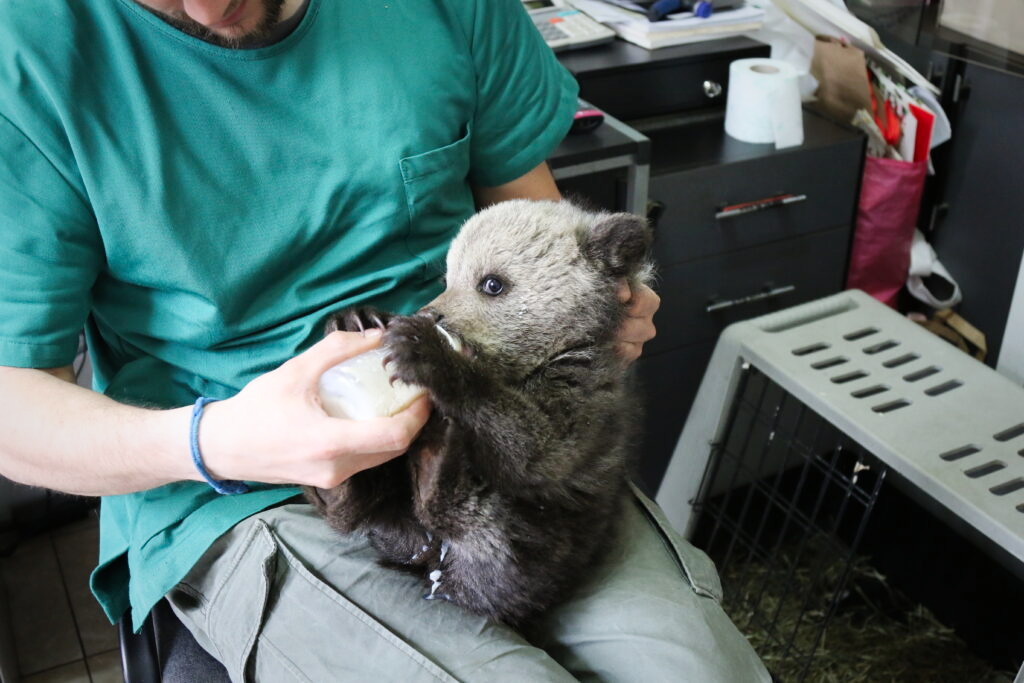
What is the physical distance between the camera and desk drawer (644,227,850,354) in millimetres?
2197

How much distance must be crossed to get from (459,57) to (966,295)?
5.59ft

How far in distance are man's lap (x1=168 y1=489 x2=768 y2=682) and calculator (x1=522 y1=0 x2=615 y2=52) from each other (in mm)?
1323

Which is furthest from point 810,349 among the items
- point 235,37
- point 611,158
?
point 235,37

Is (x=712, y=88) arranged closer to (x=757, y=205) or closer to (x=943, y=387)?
(x=757, y=205)

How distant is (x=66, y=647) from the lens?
88.4 inches

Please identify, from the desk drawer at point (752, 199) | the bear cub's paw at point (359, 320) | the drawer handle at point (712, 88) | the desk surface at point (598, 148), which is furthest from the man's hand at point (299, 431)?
the drawer handle at point (712, 88)

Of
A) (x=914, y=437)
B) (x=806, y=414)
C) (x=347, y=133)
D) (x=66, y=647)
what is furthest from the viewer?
(x=806, y=414)

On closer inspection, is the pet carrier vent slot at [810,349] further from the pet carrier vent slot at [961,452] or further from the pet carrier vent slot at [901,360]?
the pet carrier vent slot at [961,452]

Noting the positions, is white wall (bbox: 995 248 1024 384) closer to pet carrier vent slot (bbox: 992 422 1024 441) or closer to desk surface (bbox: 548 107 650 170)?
pet carrier vent slot (bbox: 992 422 1024 441)

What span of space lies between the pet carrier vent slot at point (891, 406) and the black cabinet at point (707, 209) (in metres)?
0.53

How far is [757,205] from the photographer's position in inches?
85.1

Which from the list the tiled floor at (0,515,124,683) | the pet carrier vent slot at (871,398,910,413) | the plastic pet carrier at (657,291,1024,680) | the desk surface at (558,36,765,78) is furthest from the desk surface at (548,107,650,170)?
the tiled floor at (0,515,124,683)

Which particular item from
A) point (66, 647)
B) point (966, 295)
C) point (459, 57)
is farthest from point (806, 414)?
point (66, 647)

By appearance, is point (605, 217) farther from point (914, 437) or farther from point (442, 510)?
point (914, 437)
